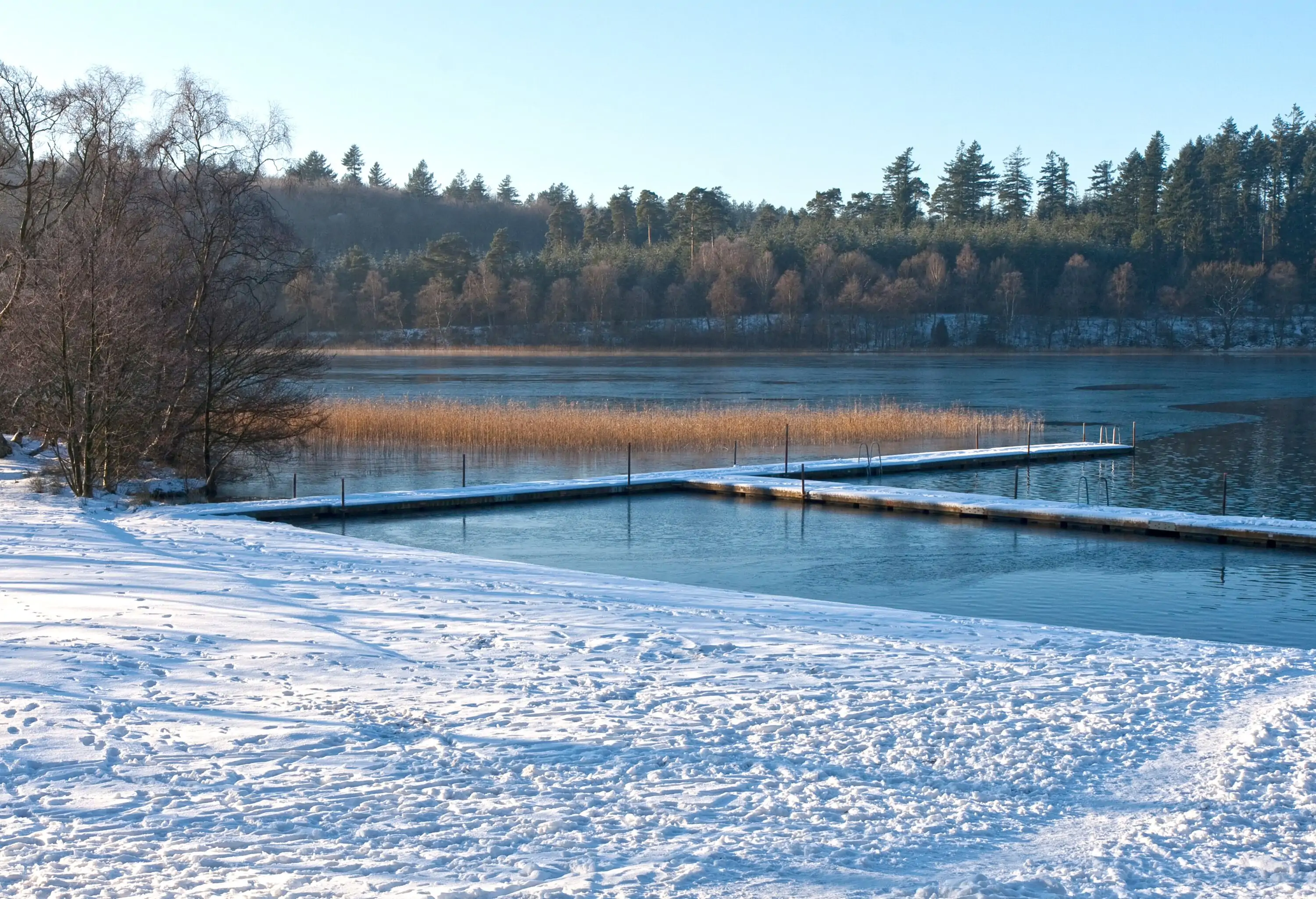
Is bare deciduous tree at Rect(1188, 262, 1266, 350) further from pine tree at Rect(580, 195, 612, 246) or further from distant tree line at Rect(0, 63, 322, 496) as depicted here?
distant tree line at Rect(0, 63, 322, 496)

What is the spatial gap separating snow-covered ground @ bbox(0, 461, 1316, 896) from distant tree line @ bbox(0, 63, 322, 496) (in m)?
9.21

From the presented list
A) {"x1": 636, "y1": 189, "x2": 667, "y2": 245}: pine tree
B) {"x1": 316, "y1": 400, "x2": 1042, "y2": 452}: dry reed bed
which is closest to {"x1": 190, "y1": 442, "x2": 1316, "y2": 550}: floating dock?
{"x1": 316, "y1": 400, "x2": 1042, "y2": 452}: dry reed bed

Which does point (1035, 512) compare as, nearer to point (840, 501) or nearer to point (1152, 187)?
point (840, 501)

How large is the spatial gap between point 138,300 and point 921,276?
80424 mm

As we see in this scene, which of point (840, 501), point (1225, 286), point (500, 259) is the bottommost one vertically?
point (840, 501)

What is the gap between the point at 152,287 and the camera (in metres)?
21.9

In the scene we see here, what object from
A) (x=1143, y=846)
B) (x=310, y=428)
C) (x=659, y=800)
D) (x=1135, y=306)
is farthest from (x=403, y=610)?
(x=1135, y=306)

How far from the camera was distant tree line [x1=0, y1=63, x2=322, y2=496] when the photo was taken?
1942 centimetres

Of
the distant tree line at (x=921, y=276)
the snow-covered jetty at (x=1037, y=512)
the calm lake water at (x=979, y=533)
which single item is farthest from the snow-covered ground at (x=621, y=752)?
the distant tree line at (x=921, y=276)

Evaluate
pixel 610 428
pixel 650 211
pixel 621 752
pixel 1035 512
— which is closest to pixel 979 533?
pixel 1035 512

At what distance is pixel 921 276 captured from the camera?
311 feet

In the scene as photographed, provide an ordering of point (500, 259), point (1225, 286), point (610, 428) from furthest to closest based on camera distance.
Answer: point (500, 259) < point (1225, 286) < point (610, 428)

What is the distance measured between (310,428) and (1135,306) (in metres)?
80.2

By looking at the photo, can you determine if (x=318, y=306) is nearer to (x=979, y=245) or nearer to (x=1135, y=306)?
(x=979, y=245)
